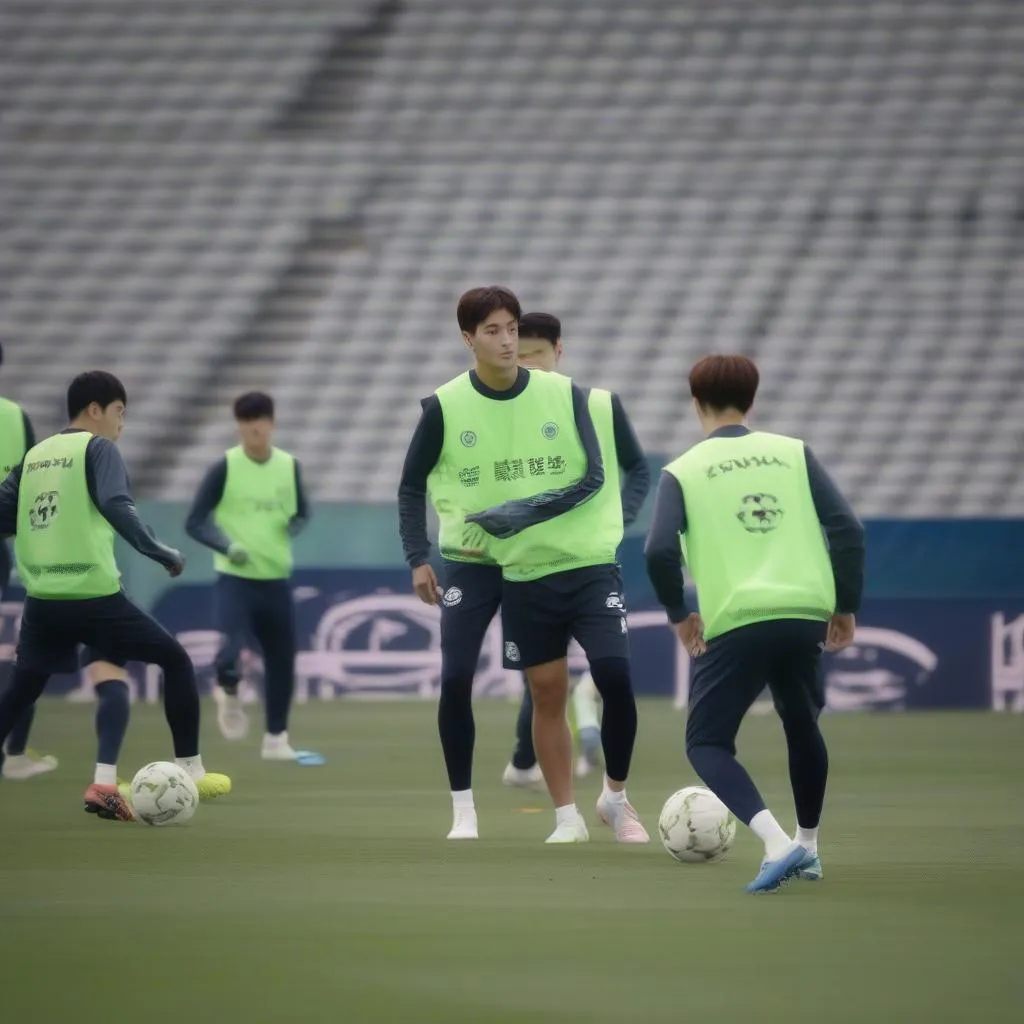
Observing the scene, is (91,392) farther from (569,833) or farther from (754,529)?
(754,529)

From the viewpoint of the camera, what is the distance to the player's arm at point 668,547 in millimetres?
6469

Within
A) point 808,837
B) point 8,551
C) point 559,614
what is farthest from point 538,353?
point 8,551

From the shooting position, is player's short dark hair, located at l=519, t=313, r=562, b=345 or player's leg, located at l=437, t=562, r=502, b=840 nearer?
player's leg, located at l=437, t=562, r=502, b=840

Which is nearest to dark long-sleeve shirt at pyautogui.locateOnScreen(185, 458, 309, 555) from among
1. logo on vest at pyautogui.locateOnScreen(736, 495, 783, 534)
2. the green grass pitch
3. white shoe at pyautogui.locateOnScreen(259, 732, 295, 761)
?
white shoe at pyautogui.locateOnScreen(259, 732, 295, 761)

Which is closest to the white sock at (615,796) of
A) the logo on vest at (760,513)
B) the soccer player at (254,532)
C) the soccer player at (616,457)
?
the soccer player at (616,457)

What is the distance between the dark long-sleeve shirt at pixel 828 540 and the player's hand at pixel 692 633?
0.03 m

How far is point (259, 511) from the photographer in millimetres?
12836

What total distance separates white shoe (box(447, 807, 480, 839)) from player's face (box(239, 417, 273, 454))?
16.5ft

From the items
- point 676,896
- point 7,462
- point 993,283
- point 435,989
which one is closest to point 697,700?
point 676,896

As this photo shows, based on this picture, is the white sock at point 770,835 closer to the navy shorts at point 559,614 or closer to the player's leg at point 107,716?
the navy shorts at point 559,614

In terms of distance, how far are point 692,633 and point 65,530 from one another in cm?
338

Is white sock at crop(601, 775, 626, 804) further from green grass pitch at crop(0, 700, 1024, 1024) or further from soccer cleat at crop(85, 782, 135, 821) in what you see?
soccer cleat at crop(85, 782, 135, 821)

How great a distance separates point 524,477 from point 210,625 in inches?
384

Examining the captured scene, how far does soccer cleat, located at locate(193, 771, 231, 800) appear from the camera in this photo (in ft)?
31.3
